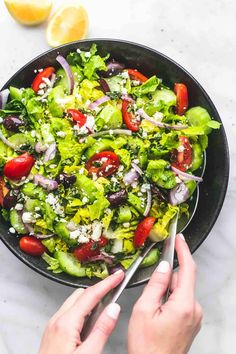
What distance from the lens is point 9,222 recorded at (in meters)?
2.00

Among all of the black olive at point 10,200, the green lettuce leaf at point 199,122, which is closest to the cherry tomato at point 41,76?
the black olive at point 10,200

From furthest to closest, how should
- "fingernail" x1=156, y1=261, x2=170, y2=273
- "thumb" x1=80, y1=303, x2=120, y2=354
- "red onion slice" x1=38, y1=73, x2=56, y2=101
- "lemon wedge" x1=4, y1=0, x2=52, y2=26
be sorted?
"lemon wedge" x1=4, y1=0, x2=52, y2=26 < "red onion slice" x1=38, y1=73, x2=56, y2=101 < "fingernail" x1=156, y1=261, x2=170, y2=273 < "thumb" x1=80, y1=303, x2=120, y2=354

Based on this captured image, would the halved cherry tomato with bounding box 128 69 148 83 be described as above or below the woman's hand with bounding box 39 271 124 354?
above

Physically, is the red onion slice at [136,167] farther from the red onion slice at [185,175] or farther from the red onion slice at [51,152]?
the red onion slice at [51,152]

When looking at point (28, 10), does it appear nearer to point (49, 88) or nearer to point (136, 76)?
point (49, 88)

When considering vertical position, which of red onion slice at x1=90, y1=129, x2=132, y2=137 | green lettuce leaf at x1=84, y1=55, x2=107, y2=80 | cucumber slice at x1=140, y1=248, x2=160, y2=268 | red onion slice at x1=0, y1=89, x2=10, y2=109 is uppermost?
green lettuce leaf at x1=84, y1=55, x2=107, y2=80

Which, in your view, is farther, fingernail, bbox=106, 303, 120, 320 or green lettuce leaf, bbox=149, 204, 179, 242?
green lettuce leaf, bbox=149, 204, 179, 242

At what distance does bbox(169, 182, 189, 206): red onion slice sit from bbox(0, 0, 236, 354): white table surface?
0.91 feet

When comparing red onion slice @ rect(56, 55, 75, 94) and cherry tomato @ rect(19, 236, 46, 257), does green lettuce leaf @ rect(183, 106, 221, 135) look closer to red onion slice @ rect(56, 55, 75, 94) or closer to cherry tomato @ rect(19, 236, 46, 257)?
red onion slice @ rect(56, 55, 75, 94)

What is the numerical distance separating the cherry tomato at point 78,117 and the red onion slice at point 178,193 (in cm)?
33

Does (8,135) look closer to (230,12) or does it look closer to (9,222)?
(9,222)

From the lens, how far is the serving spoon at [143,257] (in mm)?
1758

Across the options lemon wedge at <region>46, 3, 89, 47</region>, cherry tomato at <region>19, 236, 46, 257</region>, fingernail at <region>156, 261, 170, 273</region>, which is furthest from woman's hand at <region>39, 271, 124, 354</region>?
lemon wedge at <region>46, 3, 89, 47</region>

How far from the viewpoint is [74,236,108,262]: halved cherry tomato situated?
74.2 inches
